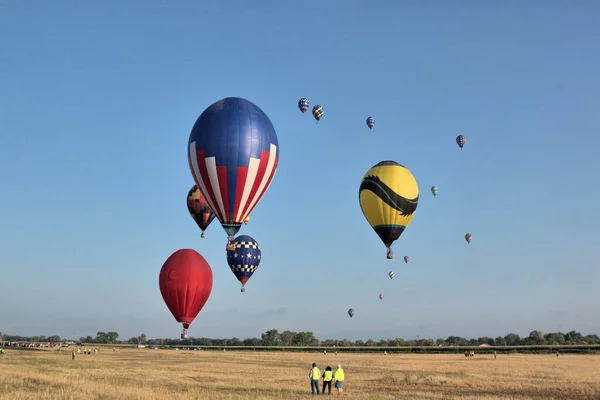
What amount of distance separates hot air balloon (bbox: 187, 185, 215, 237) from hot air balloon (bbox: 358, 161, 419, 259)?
1485cm

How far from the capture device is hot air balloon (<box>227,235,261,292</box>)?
53.0 m

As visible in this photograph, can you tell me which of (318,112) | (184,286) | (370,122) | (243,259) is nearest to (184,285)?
(184,286)

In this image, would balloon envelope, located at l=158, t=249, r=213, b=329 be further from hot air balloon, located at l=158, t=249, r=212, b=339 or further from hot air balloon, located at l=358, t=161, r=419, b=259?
hot air balloon, located at l=358, t=161, r=419, b=259

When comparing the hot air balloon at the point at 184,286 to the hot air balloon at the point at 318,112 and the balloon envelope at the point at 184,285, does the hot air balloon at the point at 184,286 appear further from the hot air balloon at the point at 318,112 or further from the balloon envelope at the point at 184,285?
the hot air balloon at the point at 318,112

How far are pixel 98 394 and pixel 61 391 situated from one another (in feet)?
8.62

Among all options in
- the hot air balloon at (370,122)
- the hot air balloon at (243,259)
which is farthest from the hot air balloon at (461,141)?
the hot air balloon at (243,259)

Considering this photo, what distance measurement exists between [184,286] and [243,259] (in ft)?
27.2

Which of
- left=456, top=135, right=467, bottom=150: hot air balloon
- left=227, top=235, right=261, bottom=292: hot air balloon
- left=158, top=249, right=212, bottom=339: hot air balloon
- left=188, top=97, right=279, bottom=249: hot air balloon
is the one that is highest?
left=456, top=135, right=467, bottom=150: hot air balloon

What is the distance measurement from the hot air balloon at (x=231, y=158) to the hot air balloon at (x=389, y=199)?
14866 mm

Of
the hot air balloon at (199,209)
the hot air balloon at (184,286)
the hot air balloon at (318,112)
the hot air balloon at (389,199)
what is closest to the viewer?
the hot air balloon at (184,286)

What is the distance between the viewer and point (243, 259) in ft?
174

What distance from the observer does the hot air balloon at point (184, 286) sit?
4616 cm

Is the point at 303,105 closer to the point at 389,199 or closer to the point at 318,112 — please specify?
the point at 318,112

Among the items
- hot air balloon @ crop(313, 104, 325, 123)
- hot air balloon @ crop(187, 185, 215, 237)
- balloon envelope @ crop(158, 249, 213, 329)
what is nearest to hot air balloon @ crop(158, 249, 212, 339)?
balloon envelope @ crop(158, 249, 213, 329)
